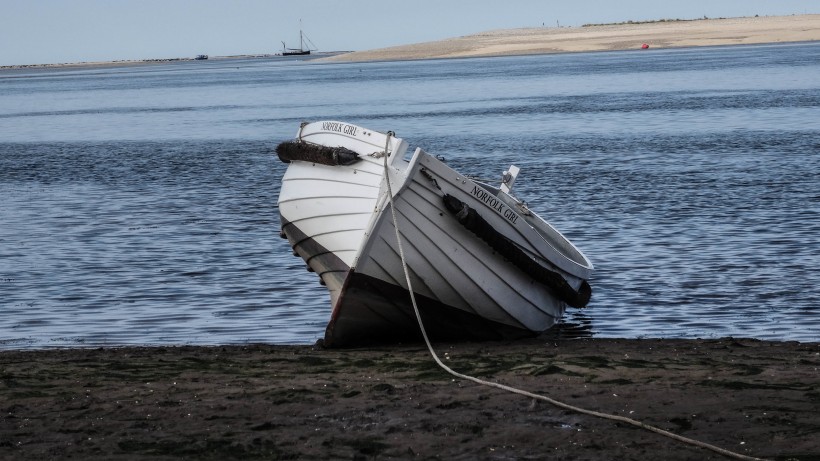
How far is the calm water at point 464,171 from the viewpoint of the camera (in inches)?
561

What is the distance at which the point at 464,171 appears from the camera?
31844 mm

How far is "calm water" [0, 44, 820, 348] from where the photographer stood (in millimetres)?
14258

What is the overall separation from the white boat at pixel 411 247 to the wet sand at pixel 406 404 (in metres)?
0.67

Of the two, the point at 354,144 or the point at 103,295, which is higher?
the point at 354,144

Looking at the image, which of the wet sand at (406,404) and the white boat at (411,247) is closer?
the wet sand at (406,404)

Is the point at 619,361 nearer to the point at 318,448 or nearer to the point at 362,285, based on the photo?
the point at 362,285

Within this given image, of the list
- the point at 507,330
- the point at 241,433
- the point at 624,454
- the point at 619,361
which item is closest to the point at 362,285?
the point at 507,330

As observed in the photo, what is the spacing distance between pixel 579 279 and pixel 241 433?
20.3 feet

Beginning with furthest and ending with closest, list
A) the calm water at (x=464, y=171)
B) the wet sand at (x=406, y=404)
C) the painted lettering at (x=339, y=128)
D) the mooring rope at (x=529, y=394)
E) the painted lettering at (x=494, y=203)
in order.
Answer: the calm water at (x=464, y=171)
the painted lettering at (x=339, y=128)
the painted lettering at (x=494, y=203)
the wet sand at (x=406, y=404)
the mooring rope at (x=529, y=394)

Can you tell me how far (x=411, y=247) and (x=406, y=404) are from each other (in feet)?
9.83

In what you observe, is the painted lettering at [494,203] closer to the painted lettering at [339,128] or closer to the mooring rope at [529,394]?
the mooring rope at [529,394]

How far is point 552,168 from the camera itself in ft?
104

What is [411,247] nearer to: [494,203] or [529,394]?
[494,203]

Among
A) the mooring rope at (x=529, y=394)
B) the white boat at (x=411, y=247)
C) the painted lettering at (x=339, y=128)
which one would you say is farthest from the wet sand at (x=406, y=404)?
the painted lettering at (x=339, y=128)
